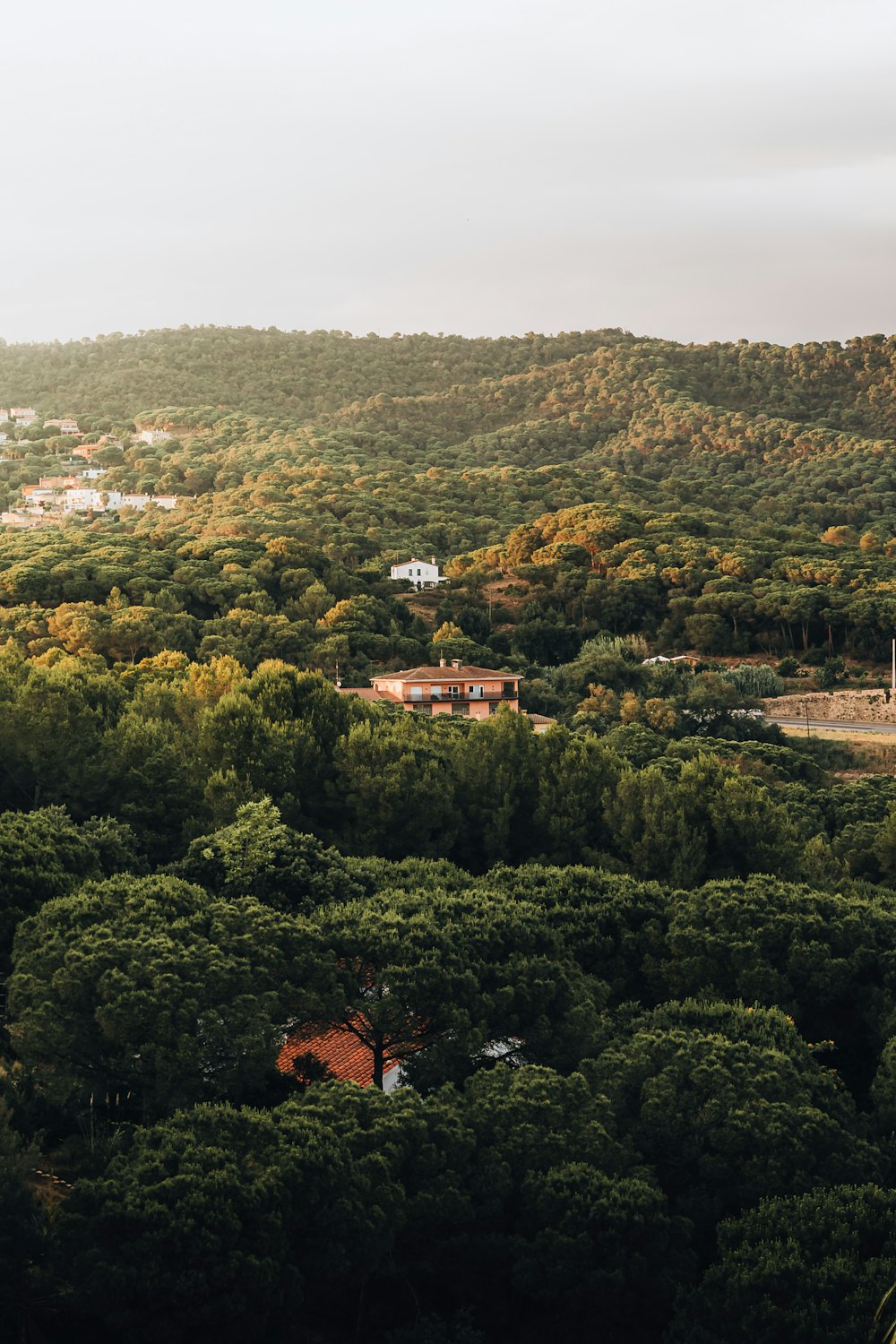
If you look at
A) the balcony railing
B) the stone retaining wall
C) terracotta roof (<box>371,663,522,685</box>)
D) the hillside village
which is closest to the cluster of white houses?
the hillside village

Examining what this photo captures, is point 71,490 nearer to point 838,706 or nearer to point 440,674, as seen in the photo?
Result: point 440,674

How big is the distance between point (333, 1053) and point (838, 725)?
31240 millimetres

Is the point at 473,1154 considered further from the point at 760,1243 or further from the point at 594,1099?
the point at 760,1243

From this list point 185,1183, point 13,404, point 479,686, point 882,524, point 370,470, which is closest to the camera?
point 185,1183

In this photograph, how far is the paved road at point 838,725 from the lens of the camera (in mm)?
42500

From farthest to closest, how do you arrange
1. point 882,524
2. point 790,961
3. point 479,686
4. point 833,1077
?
point 882,524 < point 479,686 < point 790,961 < point 833,1077

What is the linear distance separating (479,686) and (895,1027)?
2871cm

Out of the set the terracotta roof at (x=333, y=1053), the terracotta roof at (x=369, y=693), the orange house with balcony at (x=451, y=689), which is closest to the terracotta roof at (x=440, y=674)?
the orange house with balcony at (x=451, y=689)

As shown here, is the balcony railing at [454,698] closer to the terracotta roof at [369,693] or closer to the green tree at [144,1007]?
the terracotta roof at [369,693]

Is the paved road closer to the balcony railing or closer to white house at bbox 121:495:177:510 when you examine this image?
the balcony railing

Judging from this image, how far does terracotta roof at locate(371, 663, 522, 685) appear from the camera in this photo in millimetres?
42875

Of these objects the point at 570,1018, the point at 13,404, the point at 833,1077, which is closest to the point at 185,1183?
the point at 570,1018

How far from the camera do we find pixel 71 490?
83.5 metres

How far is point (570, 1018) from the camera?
14398 mm
